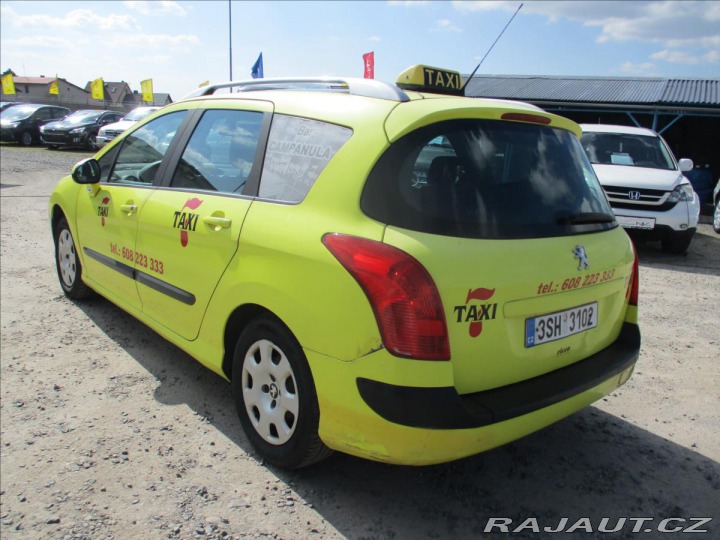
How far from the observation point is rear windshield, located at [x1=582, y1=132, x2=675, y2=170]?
9.20 m

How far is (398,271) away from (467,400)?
22.8 inches

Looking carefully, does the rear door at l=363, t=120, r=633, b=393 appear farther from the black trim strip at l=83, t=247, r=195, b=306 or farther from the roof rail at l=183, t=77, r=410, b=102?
the black trim strip at l=83, t=247, r=195, b=306

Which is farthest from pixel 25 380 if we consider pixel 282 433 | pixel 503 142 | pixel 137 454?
pixel 503 142

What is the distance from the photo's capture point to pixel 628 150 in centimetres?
941

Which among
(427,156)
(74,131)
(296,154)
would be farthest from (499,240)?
(74,131)

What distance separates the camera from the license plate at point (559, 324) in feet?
8.07

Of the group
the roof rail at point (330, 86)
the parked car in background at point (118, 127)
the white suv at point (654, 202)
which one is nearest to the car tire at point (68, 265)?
the roof rail at point (330, 86)

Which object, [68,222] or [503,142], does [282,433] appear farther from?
[68,222]

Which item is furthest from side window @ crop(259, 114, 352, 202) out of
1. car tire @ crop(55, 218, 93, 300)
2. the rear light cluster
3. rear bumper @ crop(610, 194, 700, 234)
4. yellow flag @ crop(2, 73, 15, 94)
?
yellow flag @ crop(2, 73, 15, 94)

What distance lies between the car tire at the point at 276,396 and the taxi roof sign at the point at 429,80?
1.38 meters

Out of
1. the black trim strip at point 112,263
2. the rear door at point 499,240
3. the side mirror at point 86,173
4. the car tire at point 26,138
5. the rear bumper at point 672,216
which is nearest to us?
the rear door at point 499,240

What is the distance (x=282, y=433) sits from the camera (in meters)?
2.71

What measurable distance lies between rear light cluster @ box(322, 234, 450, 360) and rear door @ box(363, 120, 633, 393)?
43 millimetres

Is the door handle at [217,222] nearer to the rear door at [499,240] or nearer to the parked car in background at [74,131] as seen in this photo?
the rear door at [499,240]
